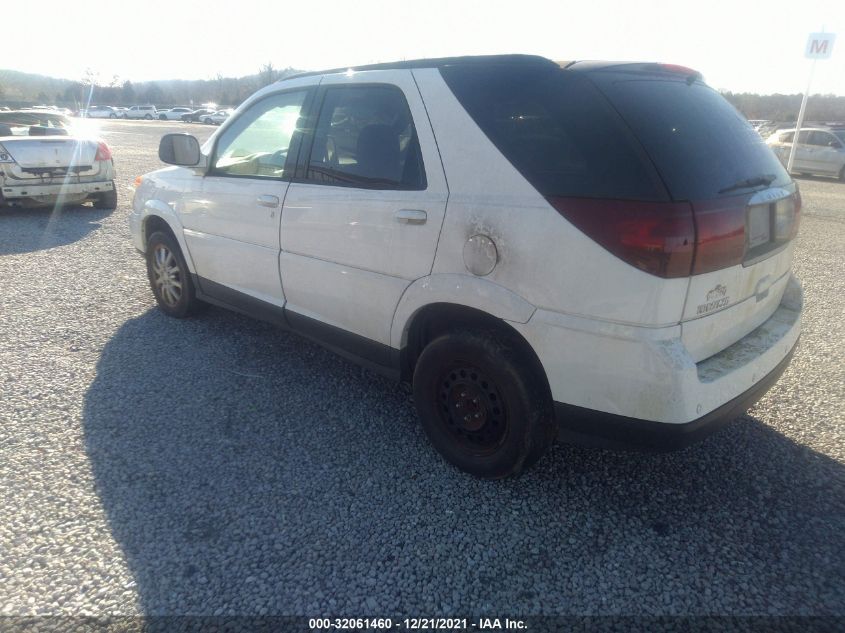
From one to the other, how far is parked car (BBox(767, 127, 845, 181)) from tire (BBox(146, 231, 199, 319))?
62.0 ft

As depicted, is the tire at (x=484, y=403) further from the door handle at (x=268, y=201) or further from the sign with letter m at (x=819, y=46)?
the sign with letter m at (x=819, y=46)

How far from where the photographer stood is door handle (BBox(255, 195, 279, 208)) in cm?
360

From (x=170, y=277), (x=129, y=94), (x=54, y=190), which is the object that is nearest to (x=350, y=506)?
(x=170, y=277)

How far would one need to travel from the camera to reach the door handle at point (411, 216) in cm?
278

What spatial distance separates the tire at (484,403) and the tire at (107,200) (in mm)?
9147

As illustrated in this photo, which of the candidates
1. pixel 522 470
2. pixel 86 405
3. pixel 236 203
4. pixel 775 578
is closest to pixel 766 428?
pixel 775 578

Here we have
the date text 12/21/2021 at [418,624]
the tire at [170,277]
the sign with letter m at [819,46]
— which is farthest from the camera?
the sign with letter m at [819,46]

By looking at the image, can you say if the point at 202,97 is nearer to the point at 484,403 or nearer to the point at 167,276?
the point at 167,276

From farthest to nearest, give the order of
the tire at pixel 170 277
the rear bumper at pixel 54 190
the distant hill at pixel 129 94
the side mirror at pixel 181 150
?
the distant hill at pixel 129 94 → the rear bumper at pixel 54 190 → the tire at pixel 170 277 → the side mirror at pixel 181 150

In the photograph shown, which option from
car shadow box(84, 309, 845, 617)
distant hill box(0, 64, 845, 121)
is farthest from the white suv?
distant hill box(0, 64, 845, 121)

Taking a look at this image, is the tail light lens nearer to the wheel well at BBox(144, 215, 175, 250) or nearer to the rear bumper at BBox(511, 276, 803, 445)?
the rear bumper at BBox(511, 276, 803, 445)

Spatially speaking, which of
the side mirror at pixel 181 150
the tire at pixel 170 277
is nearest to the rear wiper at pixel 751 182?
the side mirror at pixel 181 150

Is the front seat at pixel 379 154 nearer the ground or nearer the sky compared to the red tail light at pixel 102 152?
nearer the sky

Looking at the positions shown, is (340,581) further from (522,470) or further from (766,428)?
(766,428)
